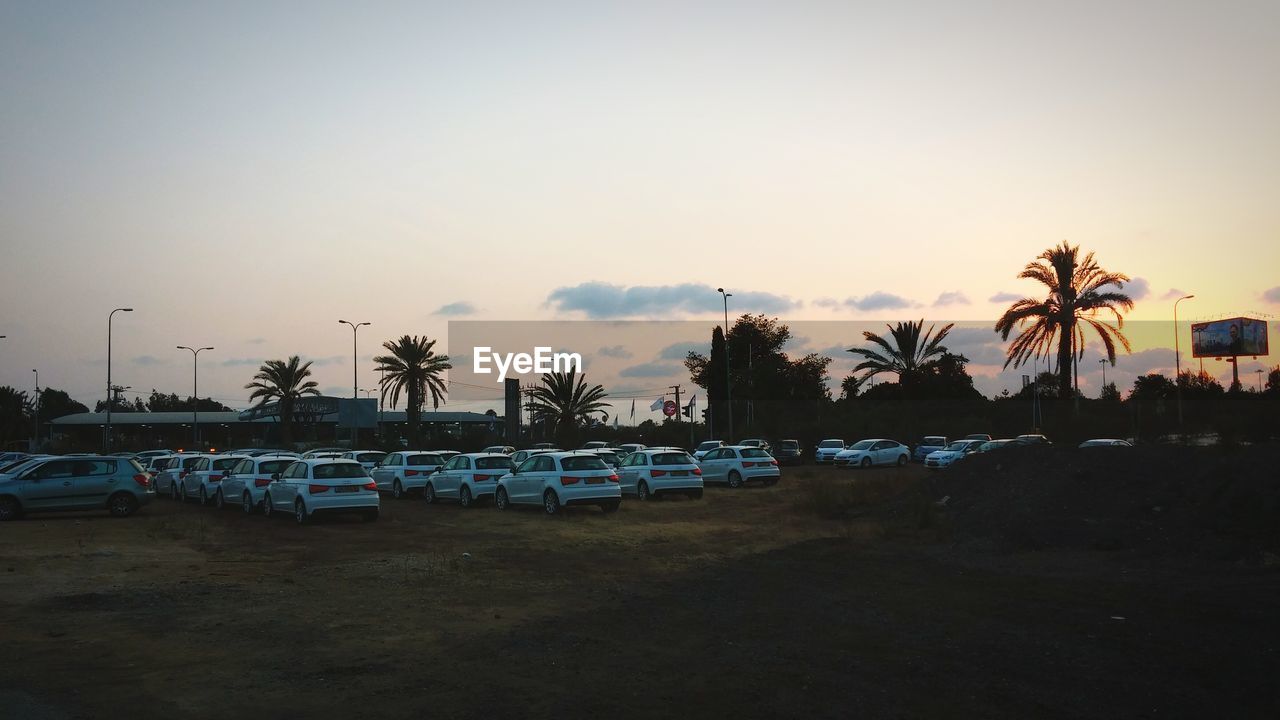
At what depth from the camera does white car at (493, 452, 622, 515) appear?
23359 millimetres

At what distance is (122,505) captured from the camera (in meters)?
24.4

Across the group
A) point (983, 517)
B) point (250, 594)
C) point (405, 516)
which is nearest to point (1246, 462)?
point (983, 517)

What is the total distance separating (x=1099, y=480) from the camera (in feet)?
61.1

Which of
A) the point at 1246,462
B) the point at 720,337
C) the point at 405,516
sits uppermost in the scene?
the point at 720,337

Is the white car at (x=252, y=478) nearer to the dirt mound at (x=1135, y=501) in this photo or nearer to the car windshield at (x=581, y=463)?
the car windshield at (x=581, y=463)

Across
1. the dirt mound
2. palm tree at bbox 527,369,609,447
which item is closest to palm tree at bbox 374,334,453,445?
palm tree at bbox 527,369,609,447

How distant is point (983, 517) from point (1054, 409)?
153ft

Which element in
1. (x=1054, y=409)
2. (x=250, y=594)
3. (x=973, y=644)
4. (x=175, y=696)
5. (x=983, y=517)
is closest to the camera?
(x=175, y=696)

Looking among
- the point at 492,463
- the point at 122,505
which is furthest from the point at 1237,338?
the point at 122,505

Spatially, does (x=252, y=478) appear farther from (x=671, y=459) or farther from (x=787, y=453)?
(x=787, y=453)

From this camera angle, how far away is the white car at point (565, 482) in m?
23.4

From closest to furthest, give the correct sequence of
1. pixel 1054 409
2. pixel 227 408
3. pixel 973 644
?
pixel 973 644 → pixel 1054 409 → pixel 227 408

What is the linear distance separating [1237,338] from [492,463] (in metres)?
67.4

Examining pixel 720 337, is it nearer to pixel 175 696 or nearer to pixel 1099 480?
pixel 1099 480
